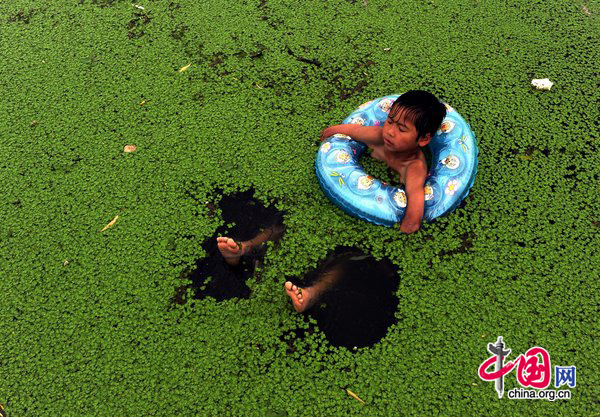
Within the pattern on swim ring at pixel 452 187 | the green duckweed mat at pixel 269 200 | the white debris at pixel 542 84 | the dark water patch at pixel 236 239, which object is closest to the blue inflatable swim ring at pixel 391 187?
the pattern on swim ring at pixel 452 187

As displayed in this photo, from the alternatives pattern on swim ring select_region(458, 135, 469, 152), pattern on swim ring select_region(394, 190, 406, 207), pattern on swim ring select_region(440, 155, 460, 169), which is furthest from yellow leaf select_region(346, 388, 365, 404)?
pattern on swim ring select_region(458, 135, 469, 152)

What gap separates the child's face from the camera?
2.02 metres

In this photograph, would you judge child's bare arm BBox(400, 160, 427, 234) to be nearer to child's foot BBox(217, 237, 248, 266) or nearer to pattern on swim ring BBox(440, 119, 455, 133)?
pattern on swim ring BBox(440, 119, 455, 133)

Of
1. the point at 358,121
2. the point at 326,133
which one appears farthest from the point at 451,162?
the point at 326,133

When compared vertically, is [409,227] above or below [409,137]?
below

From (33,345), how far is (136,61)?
1946 mm

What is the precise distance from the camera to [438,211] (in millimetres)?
2166

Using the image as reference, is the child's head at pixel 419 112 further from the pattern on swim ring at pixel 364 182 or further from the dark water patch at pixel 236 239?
the dark water patch at pixel 236 239

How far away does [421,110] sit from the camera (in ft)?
6.51

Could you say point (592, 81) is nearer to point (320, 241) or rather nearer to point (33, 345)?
point (320, 241)

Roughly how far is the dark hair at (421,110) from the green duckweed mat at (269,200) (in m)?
0.48

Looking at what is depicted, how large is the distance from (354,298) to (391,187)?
59 cm

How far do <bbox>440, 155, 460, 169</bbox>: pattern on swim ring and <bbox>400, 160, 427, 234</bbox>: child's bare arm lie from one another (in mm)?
114

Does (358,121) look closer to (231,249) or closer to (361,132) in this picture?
(361,132)
